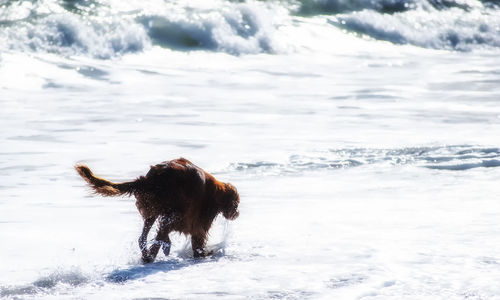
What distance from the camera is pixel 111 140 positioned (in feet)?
29.5

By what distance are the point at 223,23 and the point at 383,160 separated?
12.3 meters

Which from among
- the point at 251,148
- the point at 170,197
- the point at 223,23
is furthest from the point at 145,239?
the point at 223,23

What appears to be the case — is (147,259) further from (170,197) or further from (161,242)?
(170,197)

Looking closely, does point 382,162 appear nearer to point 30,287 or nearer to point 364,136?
point 364,136

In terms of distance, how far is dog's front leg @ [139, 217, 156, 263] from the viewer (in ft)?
14.4

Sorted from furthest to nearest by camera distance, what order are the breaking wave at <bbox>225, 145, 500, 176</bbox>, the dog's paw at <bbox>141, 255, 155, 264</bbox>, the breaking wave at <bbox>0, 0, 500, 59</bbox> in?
the breaking wave at <bbox>0, 0, 500, 59</bbox> → the breaking wave at <bbox>225, 145, 500, 176</bbox> → the dog's paw at <bbox>141, 255, 155, 264</bbox>

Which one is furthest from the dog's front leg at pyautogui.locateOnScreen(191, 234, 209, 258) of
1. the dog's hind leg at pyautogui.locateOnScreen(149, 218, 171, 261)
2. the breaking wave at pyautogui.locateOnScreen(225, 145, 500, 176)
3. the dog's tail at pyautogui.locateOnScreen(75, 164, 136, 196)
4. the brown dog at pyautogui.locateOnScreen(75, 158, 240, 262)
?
the breaking wave at pyautogui.locateOnScreen(225, 145, 500, 176)

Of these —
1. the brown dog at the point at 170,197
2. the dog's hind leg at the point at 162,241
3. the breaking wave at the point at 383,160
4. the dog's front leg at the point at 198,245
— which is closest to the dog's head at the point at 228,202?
the brown dog at the point at 170,197

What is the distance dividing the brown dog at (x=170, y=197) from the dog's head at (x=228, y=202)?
6cm

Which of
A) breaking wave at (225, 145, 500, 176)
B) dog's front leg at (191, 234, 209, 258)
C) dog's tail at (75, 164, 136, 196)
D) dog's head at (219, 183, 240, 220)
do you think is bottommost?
dog's front leg at (191, 234, 209, 258)

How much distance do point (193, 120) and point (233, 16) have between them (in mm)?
10004

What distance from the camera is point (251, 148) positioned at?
28.1 ft

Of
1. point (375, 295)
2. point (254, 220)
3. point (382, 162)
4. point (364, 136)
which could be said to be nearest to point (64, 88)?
point (364, 136)

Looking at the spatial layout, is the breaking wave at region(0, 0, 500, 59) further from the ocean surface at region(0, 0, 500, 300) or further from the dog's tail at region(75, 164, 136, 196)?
the dog's tail at region(75, 164, 136, 196)
